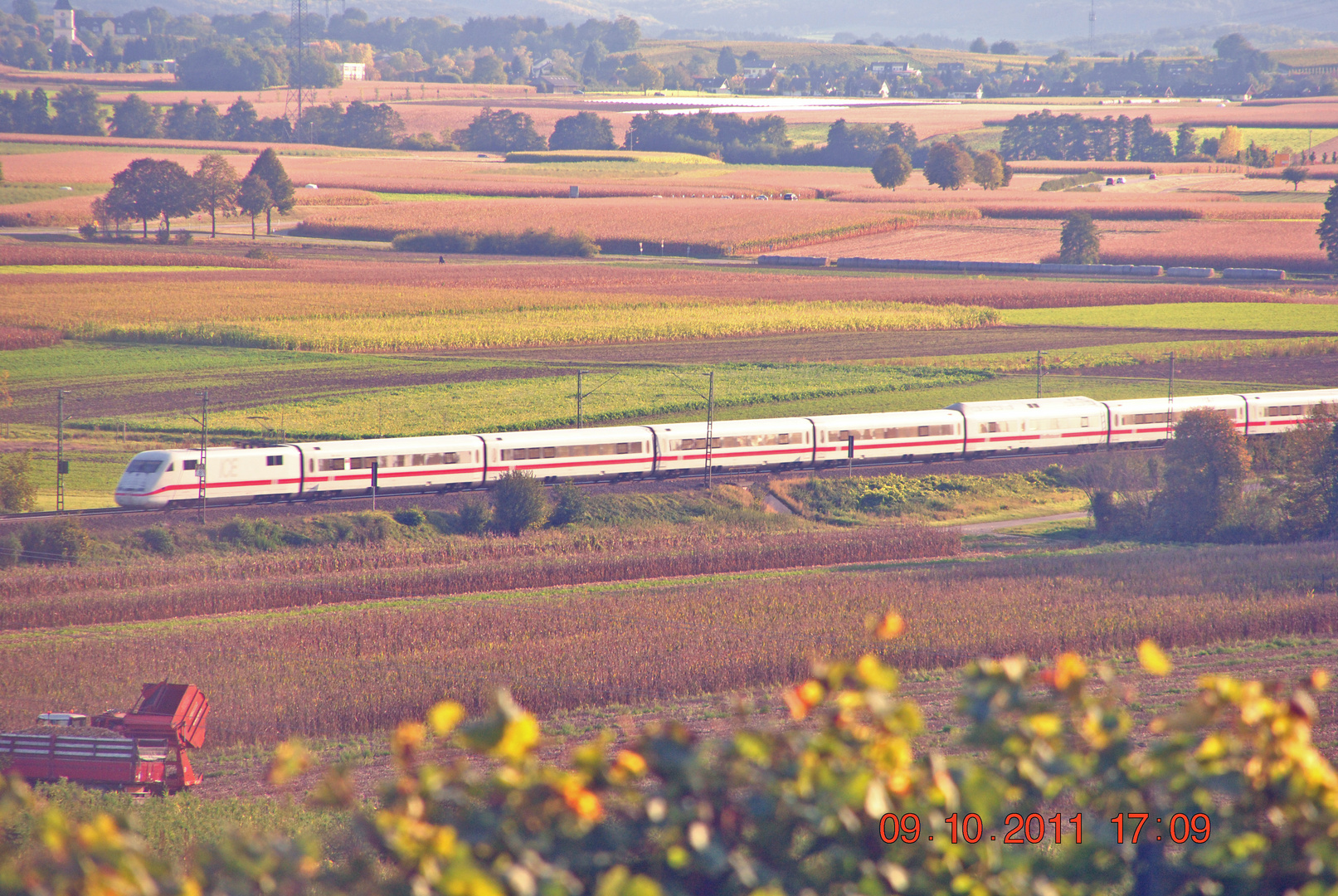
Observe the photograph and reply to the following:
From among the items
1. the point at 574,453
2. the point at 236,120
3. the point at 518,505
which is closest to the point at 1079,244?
the point at 574,453

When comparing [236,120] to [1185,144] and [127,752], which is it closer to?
[1185,144]

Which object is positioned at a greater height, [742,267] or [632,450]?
[742,267]

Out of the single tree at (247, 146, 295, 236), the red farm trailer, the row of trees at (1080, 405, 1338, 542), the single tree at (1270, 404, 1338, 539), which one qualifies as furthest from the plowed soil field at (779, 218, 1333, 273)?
the red farm trailer

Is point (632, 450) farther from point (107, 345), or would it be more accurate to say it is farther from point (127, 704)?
point (107, 345)

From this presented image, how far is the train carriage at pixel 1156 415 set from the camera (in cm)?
5572

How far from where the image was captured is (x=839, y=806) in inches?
291

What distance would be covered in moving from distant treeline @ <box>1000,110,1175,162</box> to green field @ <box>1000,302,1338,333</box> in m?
107

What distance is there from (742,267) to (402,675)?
3542 inches

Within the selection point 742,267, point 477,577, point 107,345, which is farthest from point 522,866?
point 742,267

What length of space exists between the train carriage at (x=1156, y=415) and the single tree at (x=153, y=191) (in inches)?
3662

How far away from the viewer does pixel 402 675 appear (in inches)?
1094

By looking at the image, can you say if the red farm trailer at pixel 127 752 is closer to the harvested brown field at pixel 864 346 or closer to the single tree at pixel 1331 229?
the harvested brown field at pixel 864 346

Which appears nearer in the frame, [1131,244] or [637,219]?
[1131,244]

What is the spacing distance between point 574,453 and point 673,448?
13.3ft
